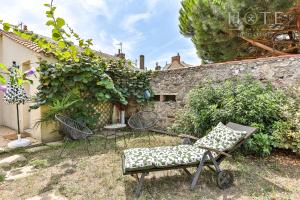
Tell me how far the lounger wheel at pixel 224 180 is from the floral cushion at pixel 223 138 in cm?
36

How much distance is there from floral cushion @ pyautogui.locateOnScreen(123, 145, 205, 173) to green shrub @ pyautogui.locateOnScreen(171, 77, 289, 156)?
156 centimetres

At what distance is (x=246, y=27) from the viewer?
6.30 m

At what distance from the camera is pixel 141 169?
2.71 meters

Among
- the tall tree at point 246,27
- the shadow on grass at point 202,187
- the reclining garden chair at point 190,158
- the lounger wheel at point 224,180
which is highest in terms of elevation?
the tall tree at point 246,27

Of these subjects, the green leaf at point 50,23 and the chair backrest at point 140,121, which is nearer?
the green leaf at point 50,23

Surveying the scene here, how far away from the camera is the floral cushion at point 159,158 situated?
2.73 meters

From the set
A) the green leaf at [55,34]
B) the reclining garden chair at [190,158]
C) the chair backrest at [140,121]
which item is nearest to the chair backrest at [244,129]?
the reclining garden chair at [190,158]

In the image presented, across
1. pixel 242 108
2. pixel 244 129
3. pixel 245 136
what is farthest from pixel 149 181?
pixel 242 108

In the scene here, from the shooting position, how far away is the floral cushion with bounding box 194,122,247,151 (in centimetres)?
303

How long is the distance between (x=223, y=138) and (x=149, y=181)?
141 cm

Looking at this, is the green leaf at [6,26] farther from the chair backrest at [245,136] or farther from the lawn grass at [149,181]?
the chair backrest at [245,136]

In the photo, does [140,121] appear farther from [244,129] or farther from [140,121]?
[244,129]

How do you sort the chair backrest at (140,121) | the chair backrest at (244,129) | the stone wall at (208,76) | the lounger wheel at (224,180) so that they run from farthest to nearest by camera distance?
the chair backrest at (140,121) < the stone wall at (208,76) < the chair backrest at (244,129) < the lounger wheel at (224,180)

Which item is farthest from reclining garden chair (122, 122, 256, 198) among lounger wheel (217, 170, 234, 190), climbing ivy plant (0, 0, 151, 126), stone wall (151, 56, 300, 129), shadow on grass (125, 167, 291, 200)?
climbing ivy plant (0, 0, 151, 126)
